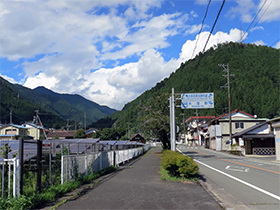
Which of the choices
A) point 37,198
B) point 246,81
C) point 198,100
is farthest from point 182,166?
point 246,81

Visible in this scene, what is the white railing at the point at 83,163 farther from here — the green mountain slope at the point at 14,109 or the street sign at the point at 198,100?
the green mountain slope at the point at 14,109

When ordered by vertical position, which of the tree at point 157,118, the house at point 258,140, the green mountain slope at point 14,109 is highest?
the green mountain slope at point 14,109

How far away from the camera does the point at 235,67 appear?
289 ft

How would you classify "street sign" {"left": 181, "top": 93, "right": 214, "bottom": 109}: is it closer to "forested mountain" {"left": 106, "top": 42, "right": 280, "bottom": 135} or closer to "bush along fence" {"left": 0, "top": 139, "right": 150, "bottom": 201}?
"bush along fence" {"left": 0, "top": 139, "right": 150, "bottom": 201}

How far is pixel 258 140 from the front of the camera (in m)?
38.1

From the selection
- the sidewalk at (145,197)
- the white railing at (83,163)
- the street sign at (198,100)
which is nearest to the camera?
the sidewalk at (145,197)

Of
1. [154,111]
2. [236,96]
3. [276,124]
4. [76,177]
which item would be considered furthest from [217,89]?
[76,177]

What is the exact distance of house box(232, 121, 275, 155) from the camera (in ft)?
120

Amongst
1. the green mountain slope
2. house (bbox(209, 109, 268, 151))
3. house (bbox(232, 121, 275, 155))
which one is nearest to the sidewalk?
house (bbox(232, 121, 275, 155))

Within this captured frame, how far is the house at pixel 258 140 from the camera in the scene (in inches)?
1442

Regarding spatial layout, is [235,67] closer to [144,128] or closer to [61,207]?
[144,128]

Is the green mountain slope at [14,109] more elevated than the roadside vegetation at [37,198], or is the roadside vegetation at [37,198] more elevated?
the green mountain slope at [14,109]

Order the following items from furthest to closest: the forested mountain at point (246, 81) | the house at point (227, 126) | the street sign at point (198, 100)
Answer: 1. the forested mountain at point (246, 81)
2. the house at point (227, 126)
3. the street sign at point (198, 100)

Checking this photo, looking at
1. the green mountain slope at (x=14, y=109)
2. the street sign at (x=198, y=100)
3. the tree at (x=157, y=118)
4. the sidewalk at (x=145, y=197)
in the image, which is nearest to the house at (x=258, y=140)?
the tree at (x=157, y=118)
